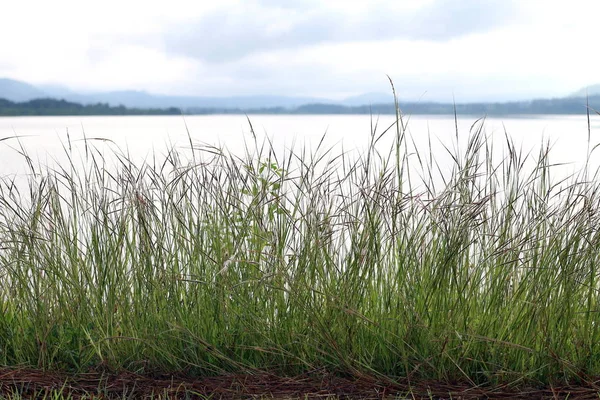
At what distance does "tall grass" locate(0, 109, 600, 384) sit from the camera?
102 inches

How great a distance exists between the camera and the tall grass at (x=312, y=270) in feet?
8.50

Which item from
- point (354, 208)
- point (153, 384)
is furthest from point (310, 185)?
point (153, 384)

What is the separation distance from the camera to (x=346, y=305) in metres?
2.57

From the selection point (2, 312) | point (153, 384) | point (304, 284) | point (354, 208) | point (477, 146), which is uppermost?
point (477, 146)

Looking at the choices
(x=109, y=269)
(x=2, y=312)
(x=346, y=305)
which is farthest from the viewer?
(x=2, y=312)

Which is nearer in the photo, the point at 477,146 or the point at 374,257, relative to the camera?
the point at 374,257

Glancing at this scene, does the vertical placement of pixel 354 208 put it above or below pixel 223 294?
above

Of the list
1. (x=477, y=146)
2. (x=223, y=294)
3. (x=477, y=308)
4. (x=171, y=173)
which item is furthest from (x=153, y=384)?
(x=477, y=146)

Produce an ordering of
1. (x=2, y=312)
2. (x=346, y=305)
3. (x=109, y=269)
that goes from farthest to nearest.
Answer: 1. (x=2, y=312)
2. (x=109, y=269)
3. (x=346, y=305)

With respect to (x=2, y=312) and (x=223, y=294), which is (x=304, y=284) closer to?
(x=223, y=294)

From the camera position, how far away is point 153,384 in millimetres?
2664

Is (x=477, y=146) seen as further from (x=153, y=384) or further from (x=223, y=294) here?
(x=153, y=384)

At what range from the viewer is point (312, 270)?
265 centimetres

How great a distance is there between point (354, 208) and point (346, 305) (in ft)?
1.52
